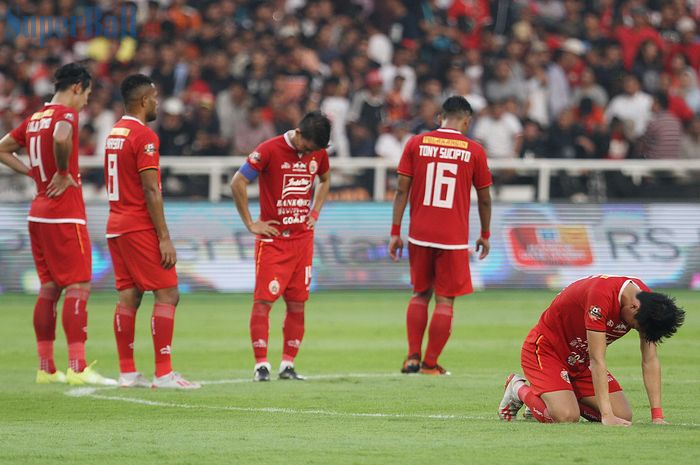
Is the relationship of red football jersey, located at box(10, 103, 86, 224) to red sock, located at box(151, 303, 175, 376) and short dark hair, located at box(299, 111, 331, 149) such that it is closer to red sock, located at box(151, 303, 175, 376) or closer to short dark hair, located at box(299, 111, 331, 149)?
red sock, located at box(151, 303, 175, 376)

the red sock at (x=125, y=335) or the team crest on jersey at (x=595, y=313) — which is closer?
the team crest on jersey at (x=595, y=313)

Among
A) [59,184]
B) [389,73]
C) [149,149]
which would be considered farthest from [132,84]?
[389,73]

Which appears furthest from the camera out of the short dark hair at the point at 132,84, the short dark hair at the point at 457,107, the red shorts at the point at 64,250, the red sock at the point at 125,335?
the short dark hair at the point at 457,107

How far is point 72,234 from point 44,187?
1.52 ft

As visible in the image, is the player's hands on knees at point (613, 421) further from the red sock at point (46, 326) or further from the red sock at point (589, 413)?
the red sock at point (46, 326)

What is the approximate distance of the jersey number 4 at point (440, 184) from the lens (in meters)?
12.1

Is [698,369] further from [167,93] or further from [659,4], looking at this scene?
[659,4]

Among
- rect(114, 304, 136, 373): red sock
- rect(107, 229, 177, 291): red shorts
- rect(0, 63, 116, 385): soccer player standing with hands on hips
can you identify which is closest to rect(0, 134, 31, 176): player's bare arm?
rect(0, 63, 116, 385): soccer player standing with hands on hips

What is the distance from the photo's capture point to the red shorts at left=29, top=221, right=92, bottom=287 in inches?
450

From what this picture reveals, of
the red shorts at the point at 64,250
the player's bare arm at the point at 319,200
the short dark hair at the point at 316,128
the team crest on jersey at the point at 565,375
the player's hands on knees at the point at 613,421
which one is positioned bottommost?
the player's hands on knees at the point at 613,421

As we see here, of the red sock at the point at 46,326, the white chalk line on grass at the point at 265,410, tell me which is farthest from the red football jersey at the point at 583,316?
the red sock at the point at 46,326

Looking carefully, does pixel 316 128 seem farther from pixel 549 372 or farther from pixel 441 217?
pixel 549 372

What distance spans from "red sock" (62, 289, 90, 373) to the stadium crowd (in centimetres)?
848

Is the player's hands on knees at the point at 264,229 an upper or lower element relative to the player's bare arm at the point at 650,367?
upper
